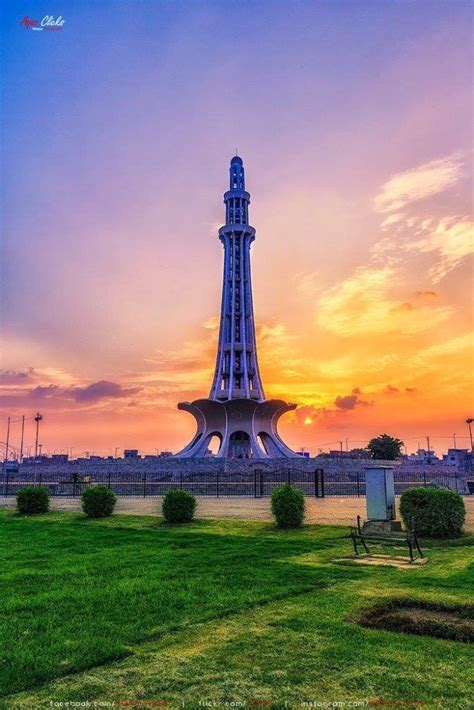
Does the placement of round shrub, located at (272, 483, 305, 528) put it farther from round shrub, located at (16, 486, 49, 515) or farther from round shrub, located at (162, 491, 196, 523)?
round shrub, located at (16, 486, 49, 515)

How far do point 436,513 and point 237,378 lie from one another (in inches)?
1862

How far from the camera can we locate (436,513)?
10.6 m

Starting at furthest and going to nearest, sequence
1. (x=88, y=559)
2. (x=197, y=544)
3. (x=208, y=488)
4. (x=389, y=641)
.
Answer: (x=208, y=488)
(x=197, y=544)
(x=88, y=559)
(x=389, y=641)

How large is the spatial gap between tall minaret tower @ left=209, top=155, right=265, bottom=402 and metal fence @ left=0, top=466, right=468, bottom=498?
67.7 ft

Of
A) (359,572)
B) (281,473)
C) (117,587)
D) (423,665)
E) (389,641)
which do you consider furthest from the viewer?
(281,473)

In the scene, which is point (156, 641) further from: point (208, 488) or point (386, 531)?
point (208, 488)

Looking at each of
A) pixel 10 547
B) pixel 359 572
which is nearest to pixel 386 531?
pixel 359 572

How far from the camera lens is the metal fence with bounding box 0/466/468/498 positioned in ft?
82.9

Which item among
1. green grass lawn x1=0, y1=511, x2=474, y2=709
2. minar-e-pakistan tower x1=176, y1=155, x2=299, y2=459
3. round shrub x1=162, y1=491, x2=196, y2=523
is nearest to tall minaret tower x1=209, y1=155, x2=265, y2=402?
minar-e-pakistan tower x1=176, y1=155, x2=299, y2=459

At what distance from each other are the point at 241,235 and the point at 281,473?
99.8 ft

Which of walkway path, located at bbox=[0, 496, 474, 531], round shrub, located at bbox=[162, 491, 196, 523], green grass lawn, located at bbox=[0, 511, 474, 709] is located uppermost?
round shrub, located at bbox=[162, 491, 196, 523]

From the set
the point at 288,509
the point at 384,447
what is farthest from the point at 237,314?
the point at 288,509

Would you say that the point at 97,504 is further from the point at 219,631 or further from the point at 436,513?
the point at 219,631

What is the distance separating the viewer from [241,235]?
56938mm
